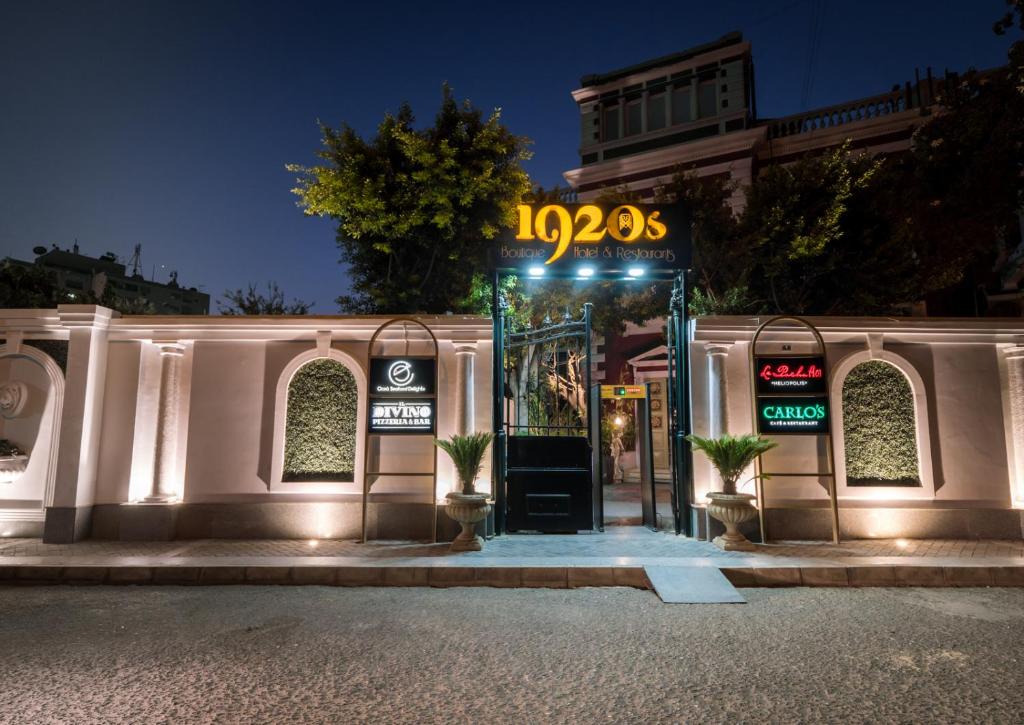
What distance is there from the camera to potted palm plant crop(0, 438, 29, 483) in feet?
30.0

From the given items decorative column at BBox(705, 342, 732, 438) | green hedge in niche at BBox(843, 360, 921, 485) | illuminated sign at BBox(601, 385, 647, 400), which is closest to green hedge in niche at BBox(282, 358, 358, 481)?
illuminated sign at BBox(601, 385, 647, 400)

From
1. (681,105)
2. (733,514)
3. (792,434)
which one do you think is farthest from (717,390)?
(681,105)

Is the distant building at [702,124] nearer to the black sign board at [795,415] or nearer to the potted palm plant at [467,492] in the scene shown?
the black sign board at [795,415]

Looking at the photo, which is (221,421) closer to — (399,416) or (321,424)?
(321,424)

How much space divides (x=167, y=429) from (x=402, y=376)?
12.6ft

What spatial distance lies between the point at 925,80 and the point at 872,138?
2.35 meters

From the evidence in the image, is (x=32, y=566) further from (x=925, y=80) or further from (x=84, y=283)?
(x=84, y=283)

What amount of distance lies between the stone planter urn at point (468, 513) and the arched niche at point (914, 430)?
18.6ft

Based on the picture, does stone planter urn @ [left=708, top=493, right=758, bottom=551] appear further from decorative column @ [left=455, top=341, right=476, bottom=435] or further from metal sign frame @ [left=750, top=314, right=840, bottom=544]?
decorative column @ [left=455, top=341, right=476, bottom=435]

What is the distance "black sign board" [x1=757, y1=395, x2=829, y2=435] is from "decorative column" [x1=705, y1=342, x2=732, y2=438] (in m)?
0.53

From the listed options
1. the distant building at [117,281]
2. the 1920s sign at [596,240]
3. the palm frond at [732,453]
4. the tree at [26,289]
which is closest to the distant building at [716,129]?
the 1920s sign at [596,240]

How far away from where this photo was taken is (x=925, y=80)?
18969 mm

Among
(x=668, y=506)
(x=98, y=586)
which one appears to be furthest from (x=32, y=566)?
(x=668, y=506)

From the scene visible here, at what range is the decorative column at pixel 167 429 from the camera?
9.12 m
